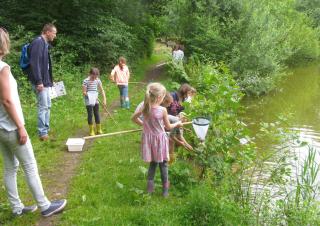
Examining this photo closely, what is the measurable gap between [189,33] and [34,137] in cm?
1342

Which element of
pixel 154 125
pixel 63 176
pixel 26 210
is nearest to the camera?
pixel 26 210

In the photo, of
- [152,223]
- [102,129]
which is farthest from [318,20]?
[152,223]

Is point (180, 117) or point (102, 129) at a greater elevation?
point (180, 117)

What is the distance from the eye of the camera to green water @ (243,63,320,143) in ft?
43.4

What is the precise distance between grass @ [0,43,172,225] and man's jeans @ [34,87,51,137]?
0.26 meters

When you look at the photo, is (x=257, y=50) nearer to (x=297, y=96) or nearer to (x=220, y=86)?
(x=297, y=96)

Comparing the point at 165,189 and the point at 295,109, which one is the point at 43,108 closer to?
the point at 165,189

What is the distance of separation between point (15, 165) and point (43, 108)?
3065 millimetres

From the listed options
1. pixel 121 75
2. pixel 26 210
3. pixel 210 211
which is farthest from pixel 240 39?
pixel 26 210

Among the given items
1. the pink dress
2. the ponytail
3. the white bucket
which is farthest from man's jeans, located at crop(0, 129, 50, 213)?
the white bucket

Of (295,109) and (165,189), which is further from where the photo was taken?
(295,109)

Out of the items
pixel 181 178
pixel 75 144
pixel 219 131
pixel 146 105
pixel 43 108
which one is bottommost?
pixel 181 178

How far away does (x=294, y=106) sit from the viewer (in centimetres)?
1634

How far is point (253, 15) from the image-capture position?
57.8ft
